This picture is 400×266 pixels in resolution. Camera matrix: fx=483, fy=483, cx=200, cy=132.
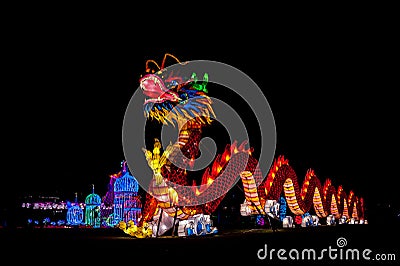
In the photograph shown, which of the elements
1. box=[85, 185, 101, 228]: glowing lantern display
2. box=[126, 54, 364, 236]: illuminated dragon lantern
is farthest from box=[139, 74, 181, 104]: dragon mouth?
box=[85, 185, 101, 228]: glowing lantern display

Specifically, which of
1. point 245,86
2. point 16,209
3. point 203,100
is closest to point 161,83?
point 203,100

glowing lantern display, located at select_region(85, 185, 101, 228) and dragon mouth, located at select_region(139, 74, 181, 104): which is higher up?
dragon mouth, located at select_region(139, 74, 181, 104)

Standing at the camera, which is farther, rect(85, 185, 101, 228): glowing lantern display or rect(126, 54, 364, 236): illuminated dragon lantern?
rect(85, 185, 101, 228): glowing lantern display

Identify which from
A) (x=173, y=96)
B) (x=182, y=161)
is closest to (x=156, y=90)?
(x=173, y=96)

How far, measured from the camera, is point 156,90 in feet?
56.2

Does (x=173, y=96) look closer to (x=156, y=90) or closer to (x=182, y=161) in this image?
(x=156, y=90)

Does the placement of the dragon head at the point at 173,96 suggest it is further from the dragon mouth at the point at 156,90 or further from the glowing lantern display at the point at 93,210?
the glowing lantern display at the point at 93,210

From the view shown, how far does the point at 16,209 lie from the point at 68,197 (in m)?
6.50

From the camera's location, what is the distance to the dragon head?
17.2 m

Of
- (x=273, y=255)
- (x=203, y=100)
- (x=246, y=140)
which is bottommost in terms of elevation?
(x=273, y=255)

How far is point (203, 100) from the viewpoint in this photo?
17641 mm

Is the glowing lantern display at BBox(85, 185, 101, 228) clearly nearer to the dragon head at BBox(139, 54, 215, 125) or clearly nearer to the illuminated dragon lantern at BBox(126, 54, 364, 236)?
the illuminated dragon lantern at BBox(126, 54, 364, 236)

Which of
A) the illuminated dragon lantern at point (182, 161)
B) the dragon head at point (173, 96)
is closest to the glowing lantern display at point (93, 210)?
the illuminated dragon lantern at point (182, 161)

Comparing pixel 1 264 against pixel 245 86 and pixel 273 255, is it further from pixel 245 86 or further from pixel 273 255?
pixel 245 86
